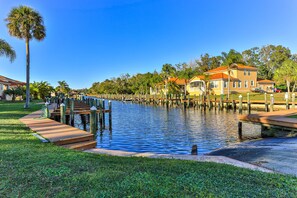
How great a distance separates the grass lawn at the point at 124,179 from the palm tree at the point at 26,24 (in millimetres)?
19027

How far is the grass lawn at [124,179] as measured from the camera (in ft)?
11.4

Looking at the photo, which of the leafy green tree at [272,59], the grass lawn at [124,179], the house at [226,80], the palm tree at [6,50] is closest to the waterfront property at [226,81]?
the house at [226,80]

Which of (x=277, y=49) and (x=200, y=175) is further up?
(x=277, y=49)

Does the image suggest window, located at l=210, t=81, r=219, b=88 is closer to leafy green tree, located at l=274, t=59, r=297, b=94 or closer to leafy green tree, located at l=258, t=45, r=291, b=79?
leafy green tree, located at l=274, t=59, r=297, b=94

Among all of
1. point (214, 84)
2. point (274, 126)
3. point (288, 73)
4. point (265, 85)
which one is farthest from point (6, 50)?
point (265, 85)

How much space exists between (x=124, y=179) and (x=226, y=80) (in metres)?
46.7

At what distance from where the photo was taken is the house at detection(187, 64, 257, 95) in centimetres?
4723

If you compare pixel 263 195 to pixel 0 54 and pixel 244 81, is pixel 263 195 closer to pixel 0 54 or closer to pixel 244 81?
pixel 0 54

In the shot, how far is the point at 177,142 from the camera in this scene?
508 inches

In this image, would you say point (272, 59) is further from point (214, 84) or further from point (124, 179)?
point (124, 179)

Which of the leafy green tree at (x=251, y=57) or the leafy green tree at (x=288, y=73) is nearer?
the leafy green tree at (x=288, y=73)

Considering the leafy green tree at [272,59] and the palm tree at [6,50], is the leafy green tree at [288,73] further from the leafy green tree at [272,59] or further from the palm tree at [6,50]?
the leafy green tree at [272,59]

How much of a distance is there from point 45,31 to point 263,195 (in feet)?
79.2

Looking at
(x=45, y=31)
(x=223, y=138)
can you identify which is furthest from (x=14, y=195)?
(x=45, y=31)
